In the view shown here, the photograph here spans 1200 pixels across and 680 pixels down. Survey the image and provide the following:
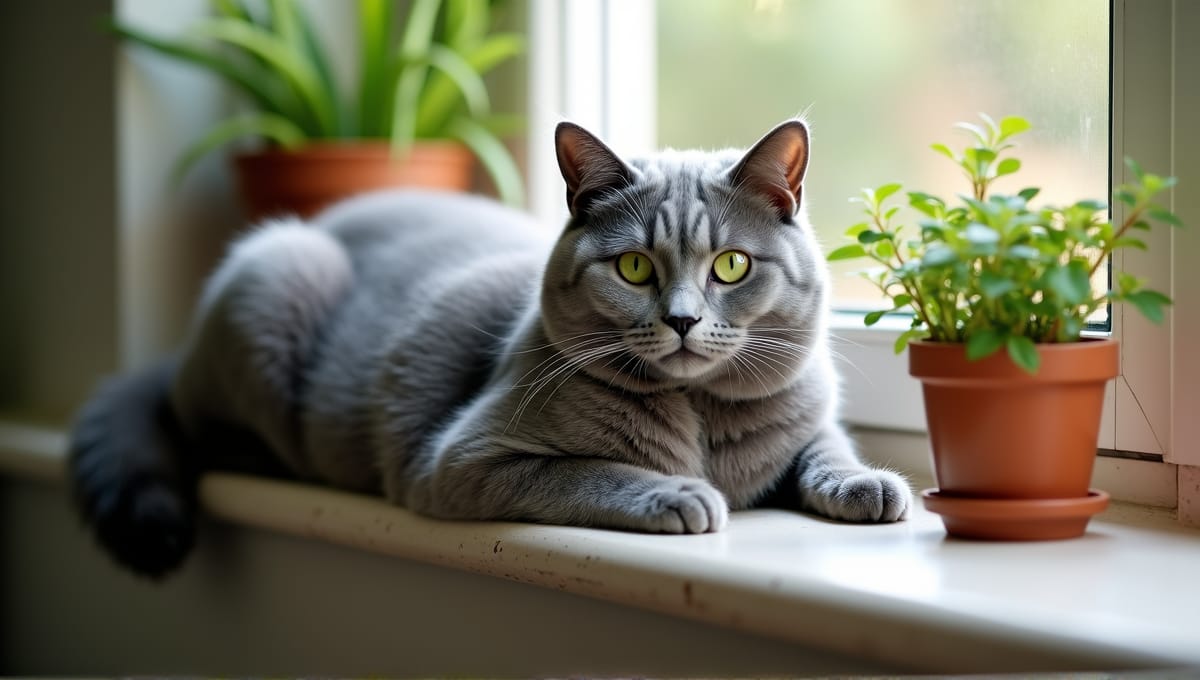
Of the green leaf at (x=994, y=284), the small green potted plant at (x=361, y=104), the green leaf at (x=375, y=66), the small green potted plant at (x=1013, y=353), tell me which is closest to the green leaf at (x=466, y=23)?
the small green potted plant at (x=361, y=104)

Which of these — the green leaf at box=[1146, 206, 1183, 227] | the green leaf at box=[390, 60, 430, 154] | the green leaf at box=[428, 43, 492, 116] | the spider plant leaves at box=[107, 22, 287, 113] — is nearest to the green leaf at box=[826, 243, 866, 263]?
the green leaf at box=[1146, 206, 1183, 227]

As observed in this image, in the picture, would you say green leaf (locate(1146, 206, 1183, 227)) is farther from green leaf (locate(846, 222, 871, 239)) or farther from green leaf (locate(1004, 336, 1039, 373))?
green leaf (locate(846, 222, 871, 239))

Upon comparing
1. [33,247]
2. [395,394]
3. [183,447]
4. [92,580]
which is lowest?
[92,580]

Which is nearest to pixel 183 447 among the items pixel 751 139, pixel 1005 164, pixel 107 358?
pixel 107 358

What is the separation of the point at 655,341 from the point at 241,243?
0.90 metres

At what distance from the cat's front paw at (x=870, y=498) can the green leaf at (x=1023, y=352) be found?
0.78 ft

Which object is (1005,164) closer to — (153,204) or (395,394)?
(395,394)

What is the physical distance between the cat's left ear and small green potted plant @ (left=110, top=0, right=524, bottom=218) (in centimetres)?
76

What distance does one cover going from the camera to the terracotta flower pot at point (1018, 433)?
3.08 feet

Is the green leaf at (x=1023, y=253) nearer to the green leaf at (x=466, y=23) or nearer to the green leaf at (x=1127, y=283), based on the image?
the green leaf at (x=1127, y=283)

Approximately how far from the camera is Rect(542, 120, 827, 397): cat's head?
1.08 m

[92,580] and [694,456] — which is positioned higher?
[694,456]

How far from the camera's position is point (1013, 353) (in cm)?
90

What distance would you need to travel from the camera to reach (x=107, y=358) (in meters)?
2.05
